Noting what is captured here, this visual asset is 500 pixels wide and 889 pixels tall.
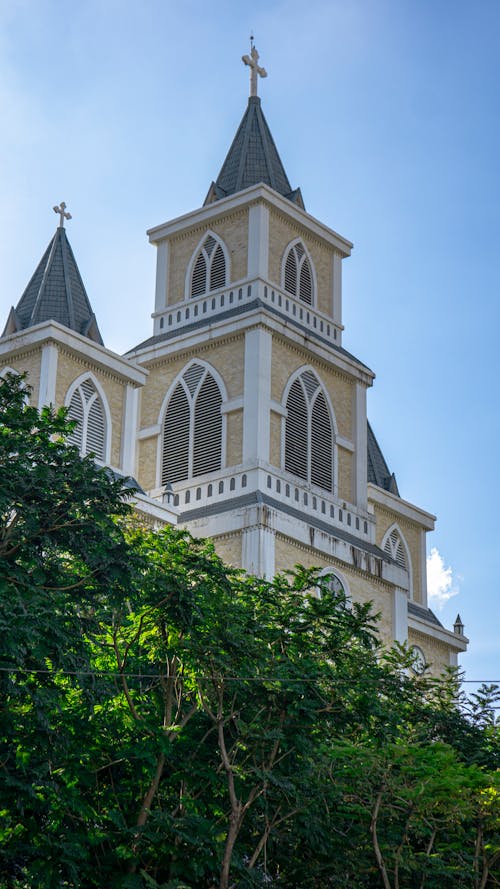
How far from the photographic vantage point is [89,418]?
39719 mm

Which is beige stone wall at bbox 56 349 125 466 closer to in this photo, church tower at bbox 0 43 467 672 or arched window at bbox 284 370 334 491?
church tower at bbox 0 43 467 672

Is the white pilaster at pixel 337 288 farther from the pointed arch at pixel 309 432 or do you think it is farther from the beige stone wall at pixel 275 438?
the beige stone wall at pixel 275 438

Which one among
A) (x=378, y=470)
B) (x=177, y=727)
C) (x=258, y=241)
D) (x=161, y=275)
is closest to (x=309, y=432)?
(x=258, y=241)

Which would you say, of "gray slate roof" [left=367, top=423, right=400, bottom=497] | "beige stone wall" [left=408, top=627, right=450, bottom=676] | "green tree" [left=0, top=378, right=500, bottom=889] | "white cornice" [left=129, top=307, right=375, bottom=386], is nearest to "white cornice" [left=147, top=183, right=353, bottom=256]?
"white cornice" [left=129, top=307, right=375, bottom=386]

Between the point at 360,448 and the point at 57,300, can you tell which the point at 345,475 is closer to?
the point at 360,448

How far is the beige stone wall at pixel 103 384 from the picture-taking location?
3916 centimetres

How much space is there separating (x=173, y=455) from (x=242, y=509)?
4496 millimetres

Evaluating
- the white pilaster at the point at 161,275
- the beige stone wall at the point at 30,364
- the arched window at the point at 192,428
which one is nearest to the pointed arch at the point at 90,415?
the beige stone wall at the point at 30,364

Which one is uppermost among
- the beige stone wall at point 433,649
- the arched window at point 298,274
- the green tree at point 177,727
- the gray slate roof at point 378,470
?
the arched window at point 298,274

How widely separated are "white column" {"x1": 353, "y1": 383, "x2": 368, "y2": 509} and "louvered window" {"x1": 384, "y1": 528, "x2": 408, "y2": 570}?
25.3ft

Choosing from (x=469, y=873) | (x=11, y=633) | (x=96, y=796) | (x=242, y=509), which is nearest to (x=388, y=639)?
(x=242, y=509)

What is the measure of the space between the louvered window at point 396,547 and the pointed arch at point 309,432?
911 centimetres

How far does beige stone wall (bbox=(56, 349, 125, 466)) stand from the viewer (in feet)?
128

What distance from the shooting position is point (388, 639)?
41219 millimetres
